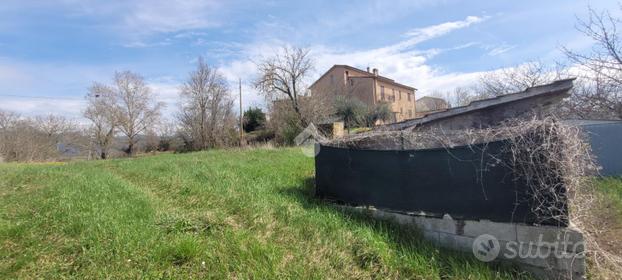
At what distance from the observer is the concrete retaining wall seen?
8.89 feet

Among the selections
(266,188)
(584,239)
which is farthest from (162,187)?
(584,239)

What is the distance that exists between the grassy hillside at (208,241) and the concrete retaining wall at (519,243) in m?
0.20

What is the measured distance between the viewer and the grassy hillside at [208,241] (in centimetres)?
265

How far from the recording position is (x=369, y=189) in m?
4.17

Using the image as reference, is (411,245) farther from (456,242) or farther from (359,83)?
(359,83)

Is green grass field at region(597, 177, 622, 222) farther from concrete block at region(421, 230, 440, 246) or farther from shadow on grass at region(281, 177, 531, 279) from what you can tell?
concrete block at region(421, 230, 440, 246)

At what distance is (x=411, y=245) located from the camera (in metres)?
3.34

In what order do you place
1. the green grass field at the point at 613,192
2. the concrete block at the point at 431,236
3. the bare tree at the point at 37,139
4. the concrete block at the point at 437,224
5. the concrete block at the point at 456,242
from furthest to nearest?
the bare tree at the point at 37,139, the green grass field at the point at 613,192, the concrete block at the point at 431,236, the concrete block at the point at 437,224, the concrete block at the point at 456,242

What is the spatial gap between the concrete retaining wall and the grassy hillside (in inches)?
7.8

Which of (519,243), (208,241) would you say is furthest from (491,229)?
(208,241)

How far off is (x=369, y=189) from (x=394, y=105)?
36.7 meters

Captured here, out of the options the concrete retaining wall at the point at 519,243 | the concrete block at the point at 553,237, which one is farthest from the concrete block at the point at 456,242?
the concrete block at the point at 553,237

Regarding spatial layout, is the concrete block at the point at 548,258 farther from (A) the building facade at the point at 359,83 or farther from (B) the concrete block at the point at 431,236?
(A) the building facade at the point at 359,83

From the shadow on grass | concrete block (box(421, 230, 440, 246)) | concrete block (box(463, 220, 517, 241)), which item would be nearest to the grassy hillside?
the shadow on grass
